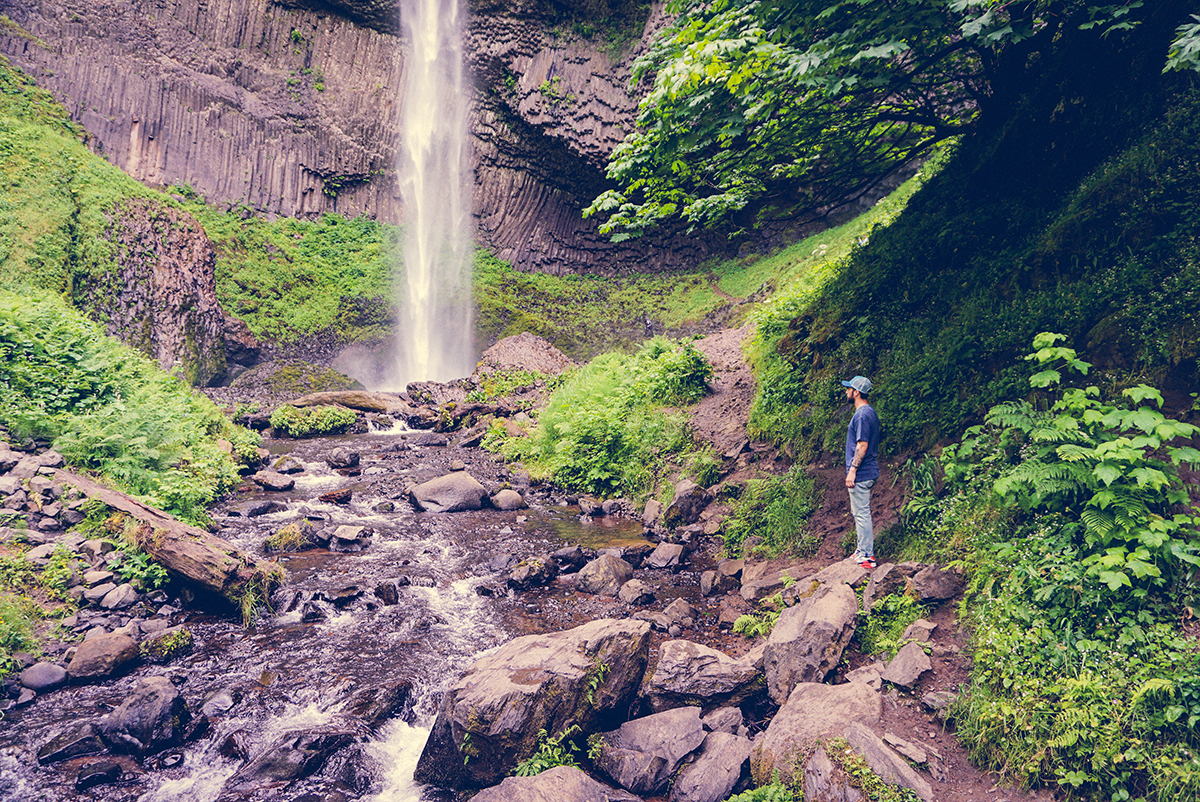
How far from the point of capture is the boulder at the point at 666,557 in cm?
762

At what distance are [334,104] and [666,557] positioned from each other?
35.7 meters

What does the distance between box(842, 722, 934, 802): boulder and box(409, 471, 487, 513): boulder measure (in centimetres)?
769

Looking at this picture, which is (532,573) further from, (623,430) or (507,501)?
(623,430)

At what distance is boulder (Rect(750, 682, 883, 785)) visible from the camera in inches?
144

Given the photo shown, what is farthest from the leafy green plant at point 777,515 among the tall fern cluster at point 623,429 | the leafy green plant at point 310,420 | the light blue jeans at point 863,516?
the leafy green plant at point 310,420

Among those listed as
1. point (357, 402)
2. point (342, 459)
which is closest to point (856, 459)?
point (342, 459)

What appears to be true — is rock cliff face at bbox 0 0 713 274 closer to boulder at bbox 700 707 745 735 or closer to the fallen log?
the fallen log

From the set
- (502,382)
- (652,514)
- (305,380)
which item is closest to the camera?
(652,514)

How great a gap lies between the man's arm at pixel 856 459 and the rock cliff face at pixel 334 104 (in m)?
31.8

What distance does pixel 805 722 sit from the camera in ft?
12.6

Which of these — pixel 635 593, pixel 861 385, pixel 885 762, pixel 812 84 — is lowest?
Answer: pixel 635 593

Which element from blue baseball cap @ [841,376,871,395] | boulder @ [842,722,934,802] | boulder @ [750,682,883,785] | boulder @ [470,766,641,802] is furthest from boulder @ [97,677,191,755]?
blue baseball cap @ [841,376,871,395]

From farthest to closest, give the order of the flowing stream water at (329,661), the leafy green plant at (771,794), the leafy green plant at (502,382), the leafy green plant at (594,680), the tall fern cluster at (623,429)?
1. the leafy green plant at (502,382)
2. the tall fern cluster at (623,429)
3. the leafy green plant at (594,680)
4. the flowing stream water at (329,661)
5. the leafy green plant at (771,794)

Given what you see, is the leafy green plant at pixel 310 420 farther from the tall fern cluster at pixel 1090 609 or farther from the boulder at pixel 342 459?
the tall fern cluster at pixel 1090 609
